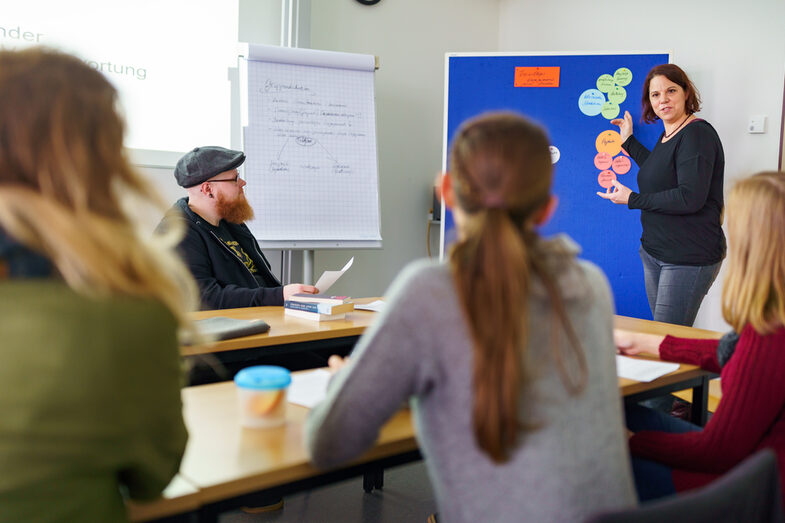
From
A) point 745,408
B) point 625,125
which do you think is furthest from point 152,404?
point 625,125

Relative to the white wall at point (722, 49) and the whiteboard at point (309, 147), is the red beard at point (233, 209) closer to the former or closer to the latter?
the whiteboard at point (309, 147)

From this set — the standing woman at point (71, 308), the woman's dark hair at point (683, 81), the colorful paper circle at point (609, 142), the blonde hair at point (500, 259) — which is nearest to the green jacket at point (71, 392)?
the standing woman at point (71, 308)

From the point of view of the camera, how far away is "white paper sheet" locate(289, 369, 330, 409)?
4.43ft

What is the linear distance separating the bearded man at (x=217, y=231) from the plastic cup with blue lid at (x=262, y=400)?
1.46 m

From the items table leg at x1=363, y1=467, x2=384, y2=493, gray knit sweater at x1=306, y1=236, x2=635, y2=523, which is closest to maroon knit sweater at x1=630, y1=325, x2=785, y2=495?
gray knit sweater at x1=306, y1=236, x2=635, y2=523

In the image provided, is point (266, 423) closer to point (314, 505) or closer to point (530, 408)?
point (530, 408)

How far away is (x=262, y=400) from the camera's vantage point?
1186 mm

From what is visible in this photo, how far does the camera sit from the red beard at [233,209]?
2.91m

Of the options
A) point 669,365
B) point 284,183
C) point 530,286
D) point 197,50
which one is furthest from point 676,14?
point 530,286

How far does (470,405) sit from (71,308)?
1.66 feet

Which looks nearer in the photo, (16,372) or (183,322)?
(16,372)

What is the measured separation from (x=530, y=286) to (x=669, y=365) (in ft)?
3.31

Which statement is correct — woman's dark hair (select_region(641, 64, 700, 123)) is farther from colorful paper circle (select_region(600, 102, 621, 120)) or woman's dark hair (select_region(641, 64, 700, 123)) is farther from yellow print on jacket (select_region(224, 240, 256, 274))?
yellow print on jacket (select_region(224, 240, 256, 274))

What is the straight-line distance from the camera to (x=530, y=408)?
890 millimetres
